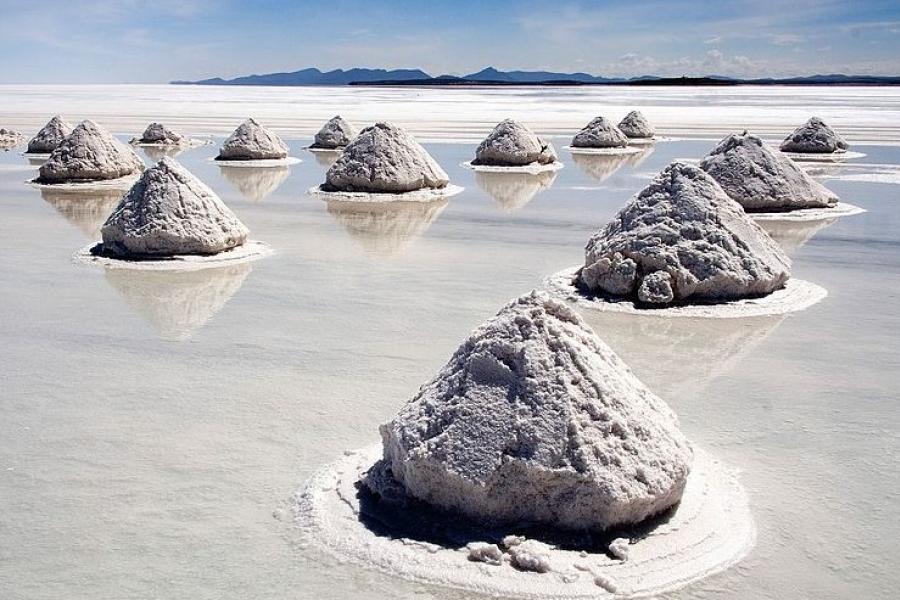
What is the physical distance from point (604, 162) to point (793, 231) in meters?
8.08

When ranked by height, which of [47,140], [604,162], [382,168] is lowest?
[604,162]

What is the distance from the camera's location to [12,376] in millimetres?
4984

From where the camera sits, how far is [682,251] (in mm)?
6641

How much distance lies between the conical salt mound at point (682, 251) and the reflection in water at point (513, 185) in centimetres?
443

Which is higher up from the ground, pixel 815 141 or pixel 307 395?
pixel 815 141

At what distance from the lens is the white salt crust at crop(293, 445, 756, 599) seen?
295 centimetres

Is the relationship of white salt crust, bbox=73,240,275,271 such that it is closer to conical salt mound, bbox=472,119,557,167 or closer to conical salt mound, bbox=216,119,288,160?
conical salt mound, bbox=472,119,557,167

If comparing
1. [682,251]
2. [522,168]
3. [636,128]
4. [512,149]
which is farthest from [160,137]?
[682,251]

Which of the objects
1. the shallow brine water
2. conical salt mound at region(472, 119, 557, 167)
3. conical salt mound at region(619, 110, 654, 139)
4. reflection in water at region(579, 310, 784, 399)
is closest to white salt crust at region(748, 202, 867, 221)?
the shallow brine water

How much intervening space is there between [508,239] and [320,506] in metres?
5.98

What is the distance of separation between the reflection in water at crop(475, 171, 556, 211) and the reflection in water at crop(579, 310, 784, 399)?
17.6ft

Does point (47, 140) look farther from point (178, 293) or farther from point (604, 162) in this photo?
point (178, 293)

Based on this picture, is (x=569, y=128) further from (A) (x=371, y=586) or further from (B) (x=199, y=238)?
(A) (x=371, y=586)

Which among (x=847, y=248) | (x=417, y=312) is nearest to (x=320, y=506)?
(x=417, y=312)
